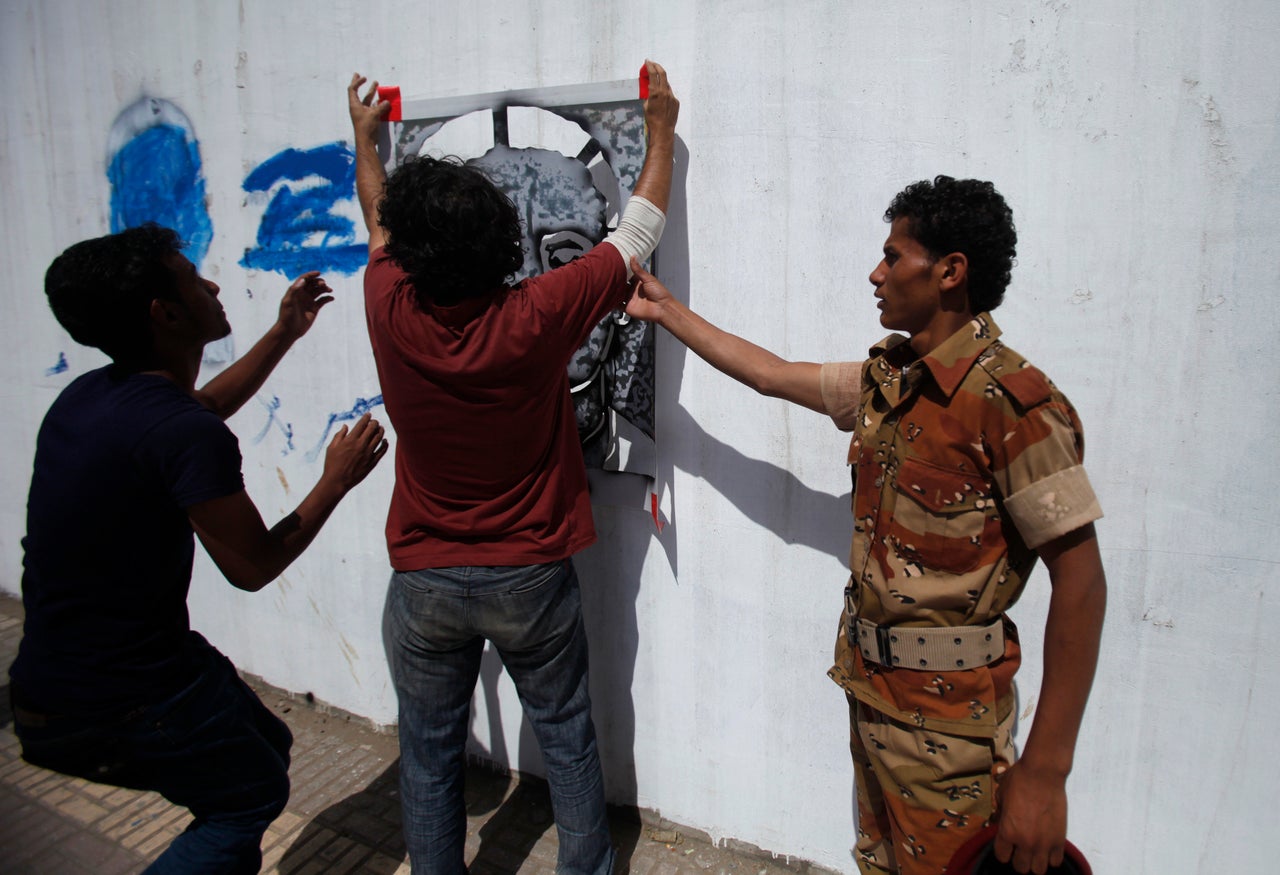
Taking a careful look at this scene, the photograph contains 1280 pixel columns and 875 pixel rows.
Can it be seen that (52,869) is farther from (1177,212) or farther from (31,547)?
(1177,212)

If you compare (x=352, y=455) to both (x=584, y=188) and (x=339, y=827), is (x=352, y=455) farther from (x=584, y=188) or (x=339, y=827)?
(x=339, y=827)

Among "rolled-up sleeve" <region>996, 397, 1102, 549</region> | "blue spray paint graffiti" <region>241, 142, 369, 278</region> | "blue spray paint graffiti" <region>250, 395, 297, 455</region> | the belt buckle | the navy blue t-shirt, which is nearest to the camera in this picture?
"rolled-up sleeve" <region>996, 397, 1102, 549</region>

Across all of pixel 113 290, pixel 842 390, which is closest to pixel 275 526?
pixel 113 290

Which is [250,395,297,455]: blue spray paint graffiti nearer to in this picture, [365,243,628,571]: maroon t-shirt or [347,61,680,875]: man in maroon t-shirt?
[347,61,680,875]: man in maroon t-shirt

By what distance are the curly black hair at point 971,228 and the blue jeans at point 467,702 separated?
Answer: 1309 mm

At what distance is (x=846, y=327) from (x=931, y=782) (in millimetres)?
1201

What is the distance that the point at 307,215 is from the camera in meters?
3.13

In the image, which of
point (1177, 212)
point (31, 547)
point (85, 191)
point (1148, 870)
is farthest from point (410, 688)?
point (85, 191)

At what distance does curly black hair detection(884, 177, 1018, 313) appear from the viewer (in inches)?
61.1

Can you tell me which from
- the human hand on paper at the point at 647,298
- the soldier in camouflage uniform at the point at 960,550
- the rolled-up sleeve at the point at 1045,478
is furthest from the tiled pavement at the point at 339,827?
the human hand on paper at the point at 647,298

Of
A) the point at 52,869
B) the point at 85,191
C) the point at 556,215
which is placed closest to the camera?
the point at 556,215

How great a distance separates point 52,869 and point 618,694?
83.8 inches

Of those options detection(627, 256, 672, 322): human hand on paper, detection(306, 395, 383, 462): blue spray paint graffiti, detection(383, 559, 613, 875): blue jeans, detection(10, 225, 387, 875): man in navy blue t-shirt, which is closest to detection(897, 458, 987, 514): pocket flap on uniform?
detection(627, 256, 672, 322): human hand on paper

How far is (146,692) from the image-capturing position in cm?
196
